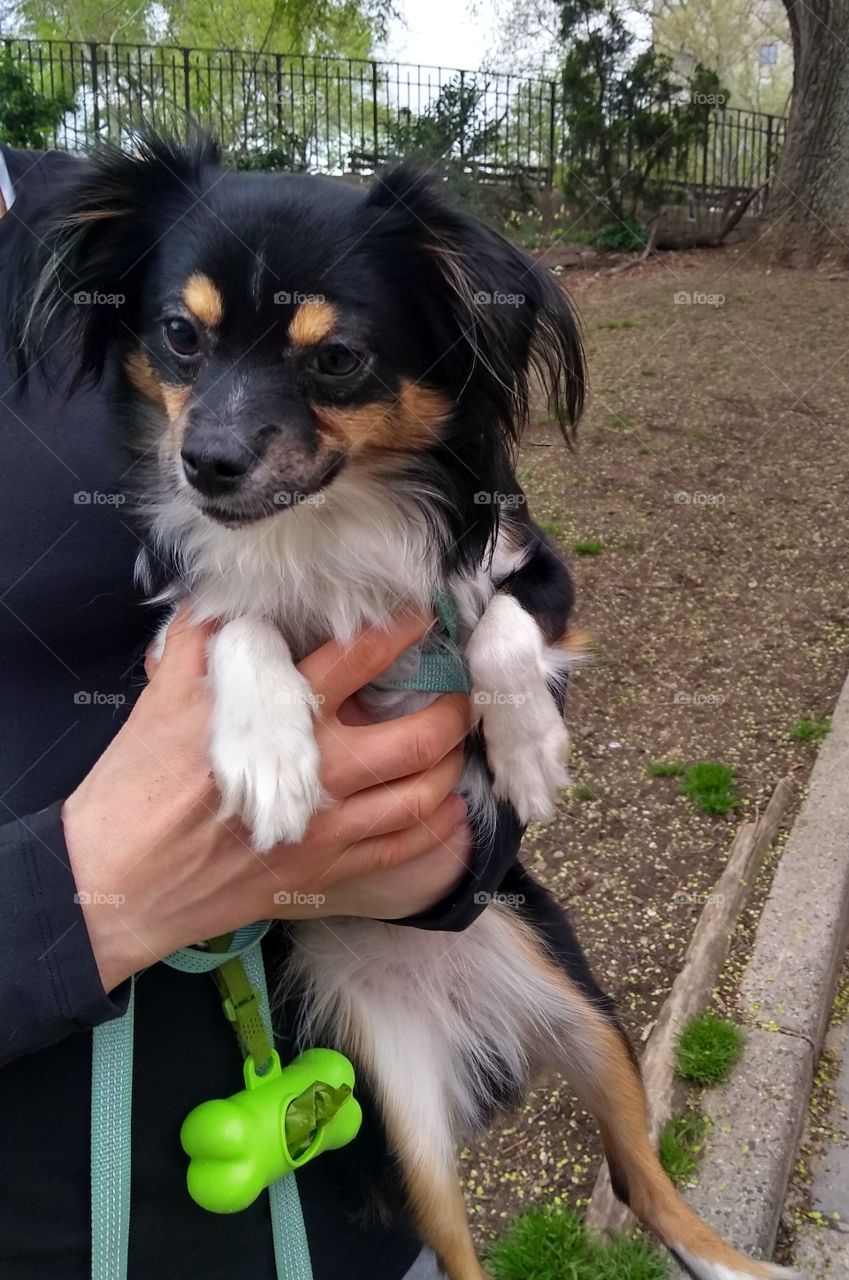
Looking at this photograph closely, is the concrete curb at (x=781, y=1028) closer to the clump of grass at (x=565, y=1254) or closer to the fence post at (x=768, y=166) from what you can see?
the clump of grass at (x=565, y=1254)

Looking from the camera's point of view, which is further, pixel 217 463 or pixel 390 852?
pixel 217 463

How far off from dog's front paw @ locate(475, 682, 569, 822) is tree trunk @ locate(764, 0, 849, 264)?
7975 mm

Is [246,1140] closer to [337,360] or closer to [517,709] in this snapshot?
[517,709]

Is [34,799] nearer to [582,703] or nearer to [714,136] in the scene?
[582,703]

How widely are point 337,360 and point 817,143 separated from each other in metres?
8.18

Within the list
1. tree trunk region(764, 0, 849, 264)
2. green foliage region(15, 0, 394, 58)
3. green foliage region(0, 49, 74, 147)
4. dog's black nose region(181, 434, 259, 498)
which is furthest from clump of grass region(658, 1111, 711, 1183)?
green foliage region(15, 0, 394, 58)

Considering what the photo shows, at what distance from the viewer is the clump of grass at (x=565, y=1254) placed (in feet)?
6.49

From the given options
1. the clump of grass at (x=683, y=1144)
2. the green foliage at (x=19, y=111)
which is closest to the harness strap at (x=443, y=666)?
the clump of grass at (x=683, y=1144)

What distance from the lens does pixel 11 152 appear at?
64.3 inches

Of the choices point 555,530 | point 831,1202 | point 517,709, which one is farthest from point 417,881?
point 555,530

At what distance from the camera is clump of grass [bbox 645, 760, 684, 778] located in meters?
3.54

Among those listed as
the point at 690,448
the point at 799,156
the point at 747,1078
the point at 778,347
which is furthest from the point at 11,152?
the point at 799,156

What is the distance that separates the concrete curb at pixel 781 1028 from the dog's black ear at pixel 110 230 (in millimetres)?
→ 1987

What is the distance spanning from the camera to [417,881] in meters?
1.38
